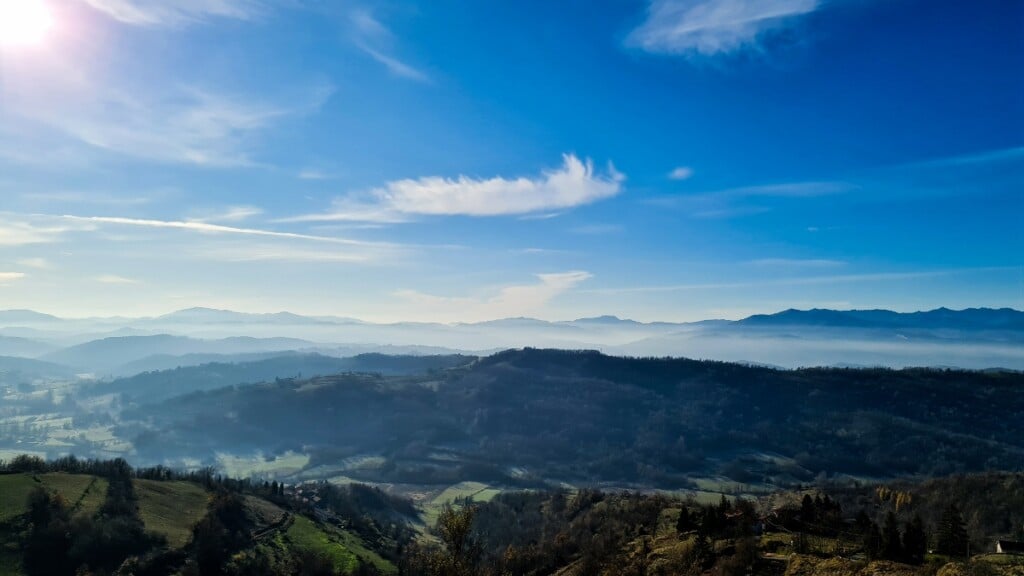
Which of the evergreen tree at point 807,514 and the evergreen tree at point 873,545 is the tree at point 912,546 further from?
the evergreen tree at point 807,514

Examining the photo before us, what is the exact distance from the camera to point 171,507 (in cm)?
12281

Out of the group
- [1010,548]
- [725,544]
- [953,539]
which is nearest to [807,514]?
[725,544]

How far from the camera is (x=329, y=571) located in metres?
112

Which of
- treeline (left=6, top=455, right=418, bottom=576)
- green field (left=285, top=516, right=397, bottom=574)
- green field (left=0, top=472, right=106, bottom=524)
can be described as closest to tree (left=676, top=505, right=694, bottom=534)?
treeline (left=6, top=455, right=418, bottom=576)

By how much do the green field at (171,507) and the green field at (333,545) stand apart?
793 inches

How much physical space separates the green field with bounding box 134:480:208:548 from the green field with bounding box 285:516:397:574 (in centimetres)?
2014

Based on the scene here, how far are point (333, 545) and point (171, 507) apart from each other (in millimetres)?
34525

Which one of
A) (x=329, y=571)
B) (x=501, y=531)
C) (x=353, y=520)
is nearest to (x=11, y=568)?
(x=329, y=571)

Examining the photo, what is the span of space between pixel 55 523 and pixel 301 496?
101869 mm

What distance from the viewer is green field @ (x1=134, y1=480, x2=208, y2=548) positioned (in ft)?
353

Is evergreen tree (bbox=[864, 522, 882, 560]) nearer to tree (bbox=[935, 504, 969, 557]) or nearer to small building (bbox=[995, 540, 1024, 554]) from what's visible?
tree (bbox=[935, 504, 969, 557])

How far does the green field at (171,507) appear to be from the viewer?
107625 millimetres

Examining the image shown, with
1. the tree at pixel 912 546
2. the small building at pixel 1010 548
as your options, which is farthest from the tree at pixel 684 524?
the small building at pixel 1010 548

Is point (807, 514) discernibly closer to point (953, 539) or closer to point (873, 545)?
point (953, 539)
